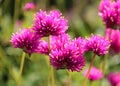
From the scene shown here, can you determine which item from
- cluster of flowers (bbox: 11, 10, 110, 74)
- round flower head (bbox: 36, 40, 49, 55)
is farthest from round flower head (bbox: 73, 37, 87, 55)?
round flower head (bbox: 36, 40, 49, 55)

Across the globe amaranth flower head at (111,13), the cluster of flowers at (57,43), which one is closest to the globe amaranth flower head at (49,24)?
the cluster of flowers at (57,43)

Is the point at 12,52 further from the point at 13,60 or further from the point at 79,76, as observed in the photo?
the point at 79,76

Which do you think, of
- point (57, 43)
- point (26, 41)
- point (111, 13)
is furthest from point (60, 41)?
point (111, 13)

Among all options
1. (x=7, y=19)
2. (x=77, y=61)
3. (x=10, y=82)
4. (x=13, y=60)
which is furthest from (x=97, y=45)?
(x=7, y=19)

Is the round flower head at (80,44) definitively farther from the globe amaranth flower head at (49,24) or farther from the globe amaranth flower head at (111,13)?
the globe amaranth flower head at (111,13)

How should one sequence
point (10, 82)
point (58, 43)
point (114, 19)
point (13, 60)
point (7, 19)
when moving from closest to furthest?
point (58, 43), point (114, 19), point (10, 82), point (13, 60), point (7, 19)

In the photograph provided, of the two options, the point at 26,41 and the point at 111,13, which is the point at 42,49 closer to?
the point at 26,41

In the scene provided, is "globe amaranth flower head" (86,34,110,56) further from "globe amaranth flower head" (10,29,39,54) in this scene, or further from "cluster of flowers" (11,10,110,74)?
"globe amaranth flower head" (10,29,39,54)
